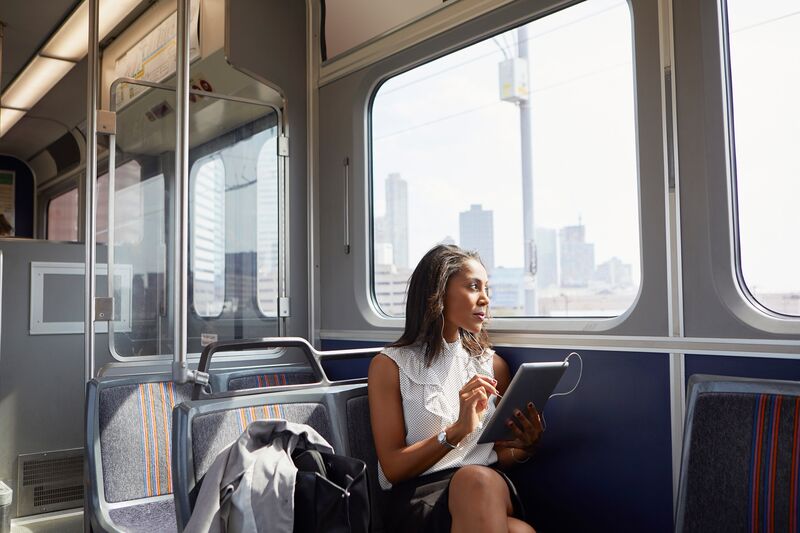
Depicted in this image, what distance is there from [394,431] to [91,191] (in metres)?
1.52

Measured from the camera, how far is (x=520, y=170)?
34.2 feet

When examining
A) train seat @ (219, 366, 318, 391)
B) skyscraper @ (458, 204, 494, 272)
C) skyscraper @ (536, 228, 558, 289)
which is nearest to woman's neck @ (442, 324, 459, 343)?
train seat @ (219, 366, 318, 391)

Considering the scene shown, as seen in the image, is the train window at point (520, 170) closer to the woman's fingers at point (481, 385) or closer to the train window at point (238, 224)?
the train window at point (238, 224)

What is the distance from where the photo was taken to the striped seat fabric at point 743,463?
1.67 m

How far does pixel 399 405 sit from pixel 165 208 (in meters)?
1.43

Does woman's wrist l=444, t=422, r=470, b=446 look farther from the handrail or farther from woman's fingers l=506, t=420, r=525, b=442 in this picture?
the handrail

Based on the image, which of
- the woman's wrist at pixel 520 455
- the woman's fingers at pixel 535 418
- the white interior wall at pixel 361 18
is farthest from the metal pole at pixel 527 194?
the woman's fingers at pixel 535 418

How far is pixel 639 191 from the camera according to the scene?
2221 millimetres

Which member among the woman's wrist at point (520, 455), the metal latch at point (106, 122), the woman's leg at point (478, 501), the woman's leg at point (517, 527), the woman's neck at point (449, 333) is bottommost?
the woman's leg at point (517, 527)

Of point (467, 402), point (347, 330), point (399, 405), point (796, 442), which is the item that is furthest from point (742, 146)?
point (347, 330)

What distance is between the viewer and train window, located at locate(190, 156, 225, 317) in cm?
323

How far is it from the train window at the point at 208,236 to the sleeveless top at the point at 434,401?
1219 mm

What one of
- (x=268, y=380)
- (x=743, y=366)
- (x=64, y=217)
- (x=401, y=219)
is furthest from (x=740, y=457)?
(x=401, y=219)

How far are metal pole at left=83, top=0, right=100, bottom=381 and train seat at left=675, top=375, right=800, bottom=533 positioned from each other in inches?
81.9
